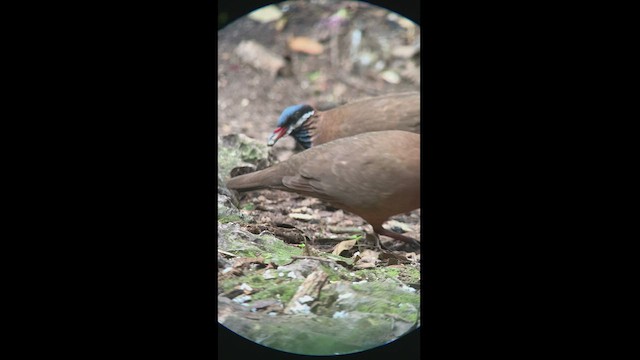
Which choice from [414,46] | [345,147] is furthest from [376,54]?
[345,147]

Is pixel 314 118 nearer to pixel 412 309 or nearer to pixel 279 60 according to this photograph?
pixel 279 60

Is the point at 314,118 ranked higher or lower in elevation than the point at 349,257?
higher

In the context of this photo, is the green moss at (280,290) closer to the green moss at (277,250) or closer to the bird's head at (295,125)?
the green moss at (277,250)

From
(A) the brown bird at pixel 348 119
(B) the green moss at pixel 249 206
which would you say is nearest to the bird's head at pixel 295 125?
Result: (A) the brown bird at pixel 348 119

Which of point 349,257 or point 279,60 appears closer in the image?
point 349,257

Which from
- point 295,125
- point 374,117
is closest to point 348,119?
point 374,117
